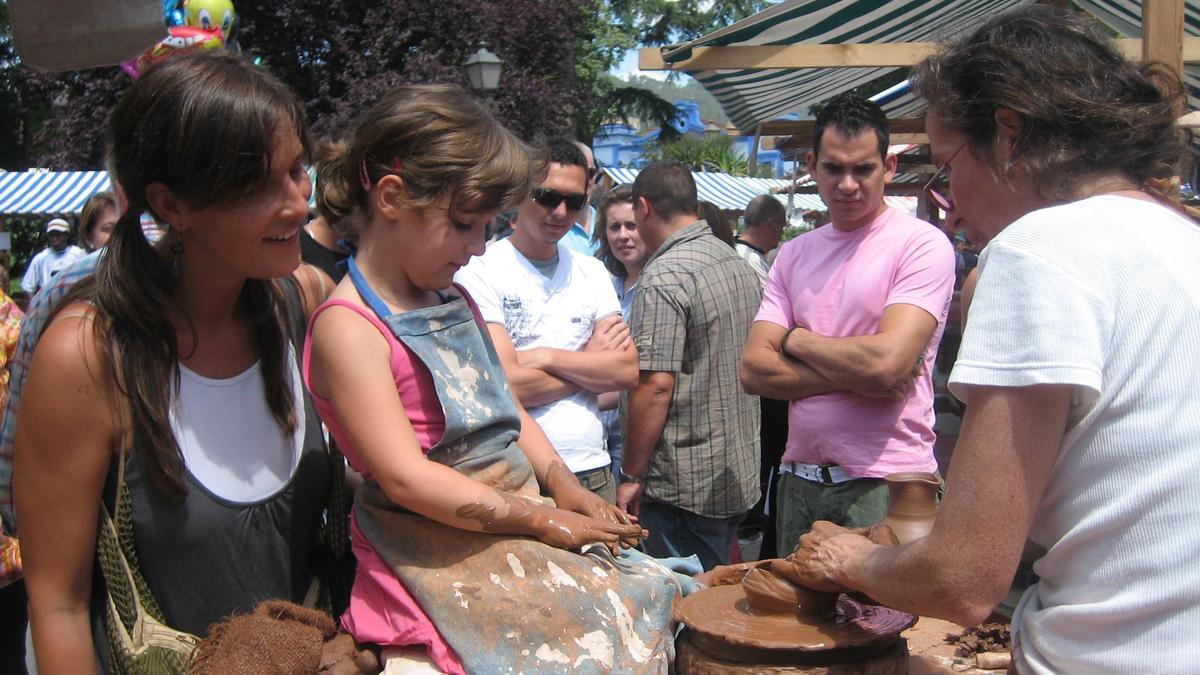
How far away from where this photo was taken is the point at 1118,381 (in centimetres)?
146

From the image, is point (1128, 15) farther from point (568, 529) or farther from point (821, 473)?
point (568, 529)

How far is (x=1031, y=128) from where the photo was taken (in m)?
1.65

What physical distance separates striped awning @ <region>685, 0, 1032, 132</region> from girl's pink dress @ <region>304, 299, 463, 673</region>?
221cm

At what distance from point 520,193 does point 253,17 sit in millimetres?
18056

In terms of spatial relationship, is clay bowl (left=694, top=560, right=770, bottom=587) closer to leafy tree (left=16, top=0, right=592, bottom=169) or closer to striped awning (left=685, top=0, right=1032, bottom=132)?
striped awning (left=685, top=0, right=1032, bottom=132)

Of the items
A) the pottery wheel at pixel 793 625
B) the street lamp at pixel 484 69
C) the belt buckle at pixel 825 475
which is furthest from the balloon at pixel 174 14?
the street lamp at pixel 484 69

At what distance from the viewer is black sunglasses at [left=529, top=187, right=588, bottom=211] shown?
3787 millimetres

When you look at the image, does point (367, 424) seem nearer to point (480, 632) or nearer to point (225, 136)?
point (480, 632)

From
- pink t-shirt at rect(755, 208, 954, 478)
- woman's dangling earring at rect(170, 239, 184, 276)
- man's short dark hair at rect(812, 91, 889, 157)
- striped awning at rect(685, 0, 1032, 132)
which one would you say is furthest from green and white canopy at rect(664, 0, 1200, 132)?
woman's dangling earring at rect(170, 239, 184, 276)

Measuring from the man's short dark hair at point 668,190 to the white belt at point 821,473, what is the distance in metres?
1.33

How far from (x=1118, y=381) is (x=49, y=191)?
1972 cm

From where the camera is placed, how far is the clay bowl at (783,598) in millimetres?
1850

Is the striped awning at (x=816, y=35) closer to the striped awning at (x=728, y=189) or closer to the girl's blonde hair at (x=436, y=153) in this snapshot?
the girl's blonde hair at (x=436, y=153)

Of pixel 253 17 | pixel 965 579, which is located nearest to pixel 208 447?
pixel 965 579
